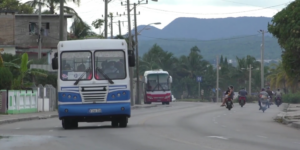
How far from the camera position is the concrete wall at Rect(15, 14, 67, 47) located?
66500 millimetres

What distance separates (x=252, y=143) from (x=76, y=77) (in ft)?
24.7

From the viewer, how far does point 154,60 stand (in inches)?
4909

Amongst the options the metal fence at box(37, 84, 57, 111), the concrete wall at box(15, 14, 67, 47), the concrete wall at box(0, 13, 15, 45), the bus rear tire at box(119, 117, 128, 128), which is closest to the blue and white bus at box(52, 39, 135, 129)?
the bus rear tire at box(119, 117, 128, 128)

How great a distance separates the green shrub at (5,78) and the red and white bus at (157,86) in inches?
1087

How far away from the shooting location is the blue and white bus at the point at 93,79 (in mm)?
21938

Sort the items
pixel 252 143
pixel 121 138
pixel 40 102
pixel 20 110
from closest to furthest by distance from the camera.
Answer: pixel 252 143 < pixel 121 138 < pixel 20 110 < pixel 40 102

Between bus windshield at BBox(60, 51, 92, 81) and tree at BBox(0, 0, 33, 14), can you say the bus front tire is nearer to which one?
bus windshield at BBox(60, 51, 92, 81)

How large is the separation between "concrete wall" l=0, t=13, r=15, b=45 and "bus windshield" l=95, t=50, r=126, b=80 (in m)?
41.8

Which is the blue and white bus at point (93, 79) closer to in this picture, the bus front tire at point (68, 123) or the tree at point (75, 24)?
the bus front tire at point (68, 123)

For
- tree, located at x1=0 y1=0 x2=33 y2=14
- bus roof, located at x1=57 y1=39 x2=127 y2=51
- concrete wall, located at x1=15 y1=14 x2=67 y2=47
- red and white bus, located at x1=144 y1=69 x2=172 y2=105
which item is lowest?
red and white bus, located at x1=144 y1=69 x2=172 y2=105

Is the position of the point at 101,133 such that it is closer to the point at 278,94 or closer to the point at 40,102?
the point at 40,102

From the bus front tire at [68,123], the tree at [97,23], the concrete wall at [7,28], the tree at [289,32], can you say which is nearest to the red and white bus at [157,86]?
the tree at [97,23]

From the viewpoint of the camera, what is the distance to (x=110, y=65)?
2231 cm

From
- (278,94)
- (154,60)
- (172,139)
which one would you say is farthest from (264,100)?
(154,60)
